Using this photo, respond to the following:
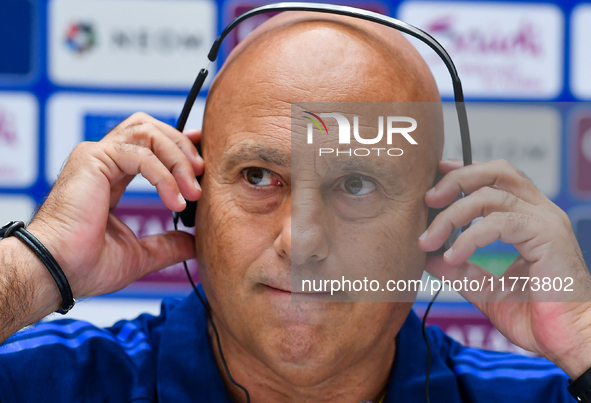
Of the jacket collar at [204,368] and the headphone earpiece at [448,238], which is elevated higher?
the headphone earpiece at [448,238]

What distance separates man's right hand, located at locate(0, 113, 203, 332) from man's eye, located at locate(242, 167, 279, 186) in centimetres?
12

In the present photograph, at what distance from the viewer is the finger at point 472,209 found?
1.06 meters

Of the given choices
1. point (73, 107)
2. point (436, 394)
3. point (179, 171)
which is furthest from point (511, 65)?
point (73, 107)

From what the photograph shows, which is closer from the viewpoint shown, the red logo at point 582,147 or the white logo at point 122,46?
the white logo at point 122,46

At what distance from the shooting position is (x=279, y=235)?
1032mm

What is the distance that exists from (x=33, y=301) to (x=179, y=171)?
387 mm

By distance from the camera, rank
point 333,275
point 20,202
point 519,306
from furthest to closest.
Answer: point 20,202 → point 519,306 → point 333,275

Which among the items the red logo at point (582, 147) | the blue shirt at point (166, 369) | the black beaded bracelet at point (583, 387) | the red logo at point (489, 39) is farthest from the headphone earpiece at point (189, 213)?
the red logo at point (582, 147)

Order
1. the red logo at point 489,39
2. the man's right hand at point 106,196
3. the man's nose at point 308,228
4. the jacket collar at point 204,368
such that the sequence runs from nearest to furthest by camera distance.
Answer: the man's nose at point 308,228
the man's right hand at point 106,196
the jacket collar at point 204,368
the red logo at point 489,39

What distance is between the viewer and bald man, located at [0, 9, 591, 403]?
105 centimetres

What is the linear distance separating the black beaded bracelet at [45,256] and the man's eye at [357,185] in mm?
596

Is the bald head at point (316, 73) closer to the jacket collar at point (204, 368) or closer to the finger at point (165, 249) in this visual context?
the finger at point (165, 249)

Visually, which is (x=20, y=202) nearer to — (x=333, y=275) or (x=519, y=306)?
(x=333, y=275)

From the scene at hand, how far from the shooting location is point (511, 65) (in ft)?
7.20
